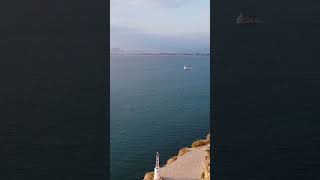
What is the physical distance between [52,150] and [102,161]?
1.37 ft

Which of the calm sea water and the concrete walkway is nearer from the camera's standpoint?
the concrete walkway

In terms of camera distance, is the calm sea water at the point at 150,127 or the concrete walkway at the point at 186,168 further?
the calm sea water at the point at 150,127

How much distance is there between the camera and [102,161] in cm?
338

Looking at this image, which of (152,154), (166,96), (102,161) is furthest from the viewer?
(166,96)

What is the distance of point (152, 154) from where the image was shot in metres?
15.8

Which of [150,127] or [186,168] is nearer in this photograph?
[186,168]

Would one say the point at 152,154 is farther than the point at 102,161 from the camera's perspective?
Yes

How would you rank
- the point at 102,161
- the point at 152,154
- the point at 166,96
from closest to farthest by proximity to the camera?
the point at 102,161, the point at 152,154, the point at 166,96
